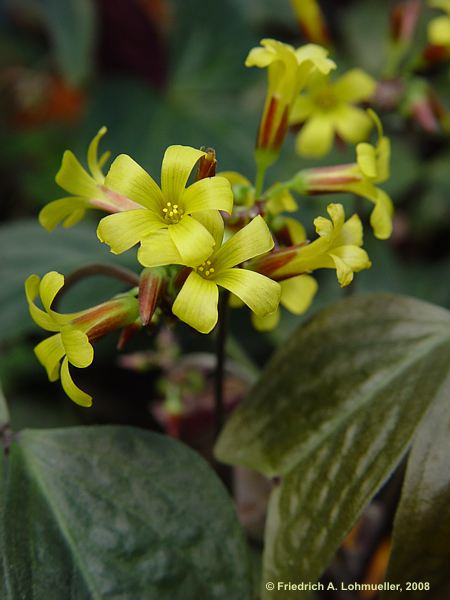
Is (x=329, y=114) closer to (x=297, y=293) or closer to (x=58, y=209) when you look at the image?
(x=297, y=293)

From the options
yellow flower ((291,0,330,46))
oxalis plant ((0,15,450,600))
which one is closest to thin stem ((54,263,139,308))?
oxalis plant ((0,15,450,600))

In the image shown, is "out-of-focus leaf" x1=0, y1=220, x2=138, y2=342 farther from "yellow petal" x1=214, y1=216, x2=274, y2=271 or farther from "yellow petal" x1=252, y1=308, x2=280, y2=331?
"yellow petal" x1=214, y1=216, x2=274, y2=271

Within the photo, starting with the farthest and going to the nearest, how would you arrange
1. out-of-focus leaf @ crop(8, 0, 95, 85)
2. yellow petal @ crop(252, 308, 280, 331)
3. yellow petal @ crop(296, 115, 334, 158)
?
out-of-focus leaf @ crop(8, 0, 95, 85), yellow petal @ crop(296, 115, 334, 158), yellow petal @ crop(252, 308, 280, 331)

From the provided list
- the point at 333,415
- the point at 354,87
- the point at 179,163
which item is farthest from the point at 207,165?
the point at 354,87

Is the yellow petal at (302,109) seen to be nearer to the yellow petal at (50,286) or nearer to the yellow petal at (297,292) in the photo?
the yellow petal at (297,292)

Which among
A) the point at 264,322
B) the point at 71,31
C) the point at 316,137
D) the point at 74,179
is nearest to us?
the point at 74,179

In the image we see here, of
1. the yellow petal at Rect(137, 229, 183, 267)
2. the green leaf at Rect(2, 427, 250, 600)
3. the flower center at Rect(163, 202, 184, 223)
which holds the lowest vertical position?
the green leaf at Rect(2, 427, 250, 600)

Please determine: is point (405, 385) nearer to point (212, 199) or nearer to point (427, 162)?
point (212, 199)
